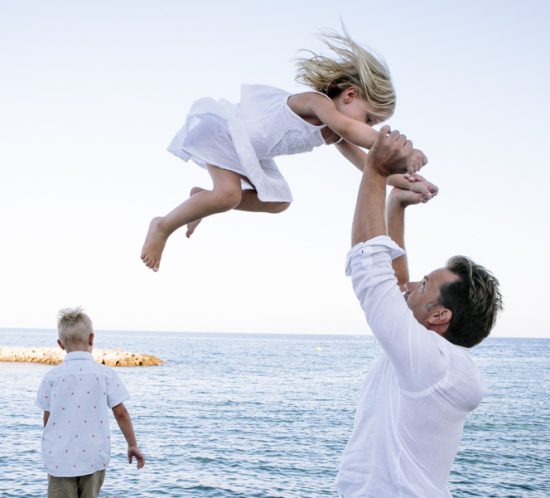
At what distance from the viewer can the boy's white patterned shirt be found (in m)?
4.49

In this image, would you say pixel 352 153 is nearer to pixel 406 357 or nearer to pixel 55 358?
pixel 406 357

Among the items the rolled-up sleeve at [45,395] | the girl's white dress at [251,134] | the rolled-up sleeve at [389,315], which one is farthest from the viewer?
the rolled-up sleeve at [45,395]

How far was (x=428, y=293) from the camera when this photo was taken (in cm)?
233

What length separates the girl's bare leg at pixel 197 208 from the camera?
272 cm

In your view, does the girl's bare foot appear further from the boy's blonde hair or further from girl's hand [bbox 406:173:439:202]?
the boy's blonde hair

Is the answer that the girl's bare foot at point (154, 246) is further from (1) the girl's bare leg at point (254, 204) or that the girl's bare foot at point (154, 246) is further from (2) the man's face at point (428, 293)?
(2) the man's face at point (428, 293)

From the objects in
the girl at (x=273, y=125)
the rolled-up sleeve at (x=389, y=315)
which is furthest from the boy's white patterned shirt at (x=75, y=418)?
the rolled-up sleeve at (x=389, y=315)

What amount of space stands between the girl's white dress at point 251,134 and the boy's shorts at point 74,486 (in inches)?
106

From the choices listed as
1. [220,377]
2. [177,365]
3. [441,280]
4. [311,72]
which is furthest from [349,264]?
[177,365]

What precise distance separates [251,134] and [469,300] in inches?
40.1

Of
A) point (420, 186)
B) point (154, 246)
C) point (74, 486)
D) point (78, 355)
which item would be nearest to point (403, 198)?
point (420, 186)

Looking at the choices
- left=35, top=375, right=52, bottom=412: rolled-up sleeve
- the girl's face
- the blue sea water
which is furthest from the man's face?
the blue sea water

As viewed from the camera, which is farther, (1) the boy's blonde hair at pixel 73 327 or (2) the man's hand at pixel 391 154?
(1) the boy's blonde hair at pixel 73 327

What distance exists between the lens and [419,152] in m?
2.00
